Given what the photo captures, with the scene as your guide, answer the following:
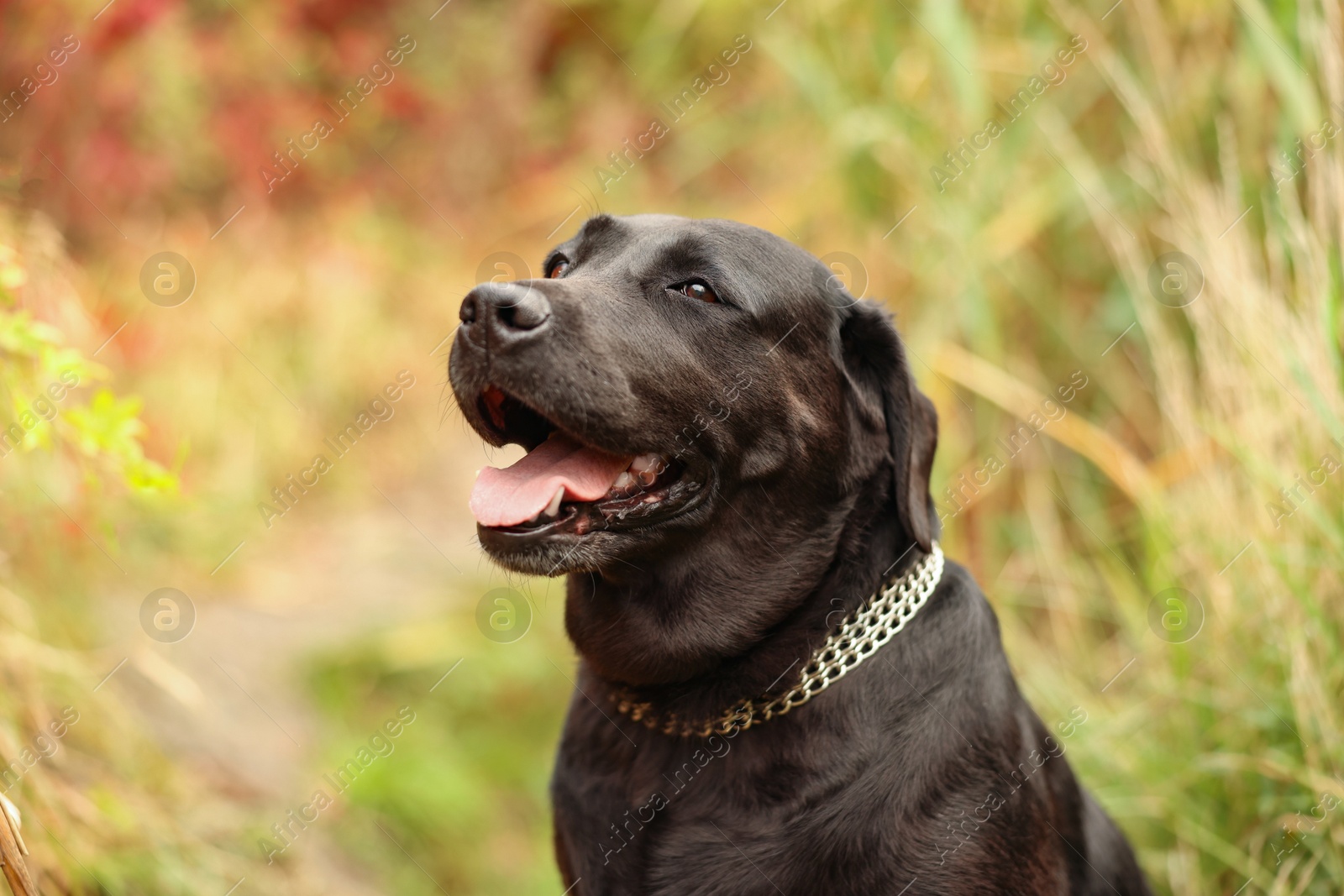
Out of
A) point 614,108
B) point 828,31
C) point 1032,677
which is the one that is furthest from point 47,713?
point 614,108

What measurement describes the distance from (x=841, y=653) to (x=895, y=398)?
2.06 feet

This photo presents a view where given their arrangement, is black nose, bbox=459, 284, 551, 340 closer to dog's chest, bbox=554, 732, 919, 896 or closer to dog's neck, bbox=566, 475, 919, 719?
dog's neck, bbox=566, 475, 919, 719

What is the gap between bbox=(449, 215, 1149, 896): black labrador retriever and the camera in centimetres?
221

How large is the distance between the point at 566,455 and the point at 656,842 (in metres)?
0.84

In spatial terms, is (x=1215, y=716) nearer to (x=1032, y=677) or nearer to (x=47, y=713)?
(x=1032, y=677)

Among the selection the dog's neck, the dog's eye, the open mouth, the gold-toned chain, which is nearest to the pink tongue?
the open mouth

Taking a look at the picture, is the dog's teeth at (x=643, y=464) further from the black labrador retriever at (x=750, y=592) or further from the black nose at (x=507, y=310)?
the black nose at (x=507, y=310)

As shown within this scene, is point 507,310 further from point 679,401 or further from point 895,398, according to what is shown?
point 895,398

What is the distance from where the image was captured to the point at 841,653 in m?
2.34

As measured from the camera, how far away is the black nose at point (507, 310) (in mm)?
2217

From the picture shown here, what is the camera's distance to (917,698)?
228 cm

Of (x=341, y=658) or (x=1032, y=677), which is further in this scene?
(x=341, y=658)

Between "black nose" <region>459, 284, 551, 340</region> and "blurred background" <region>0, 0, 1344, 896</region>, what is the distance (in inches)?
31.1

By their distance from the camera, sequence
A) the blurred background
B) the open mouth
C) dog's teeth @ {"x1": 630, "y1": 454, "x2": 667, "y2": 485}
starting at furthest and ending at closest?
1. the blurred background
2. dog's teeth @ {"x1": 630, "y1": 454, "x2": 667, "y2": 485}
3. the open mouth
